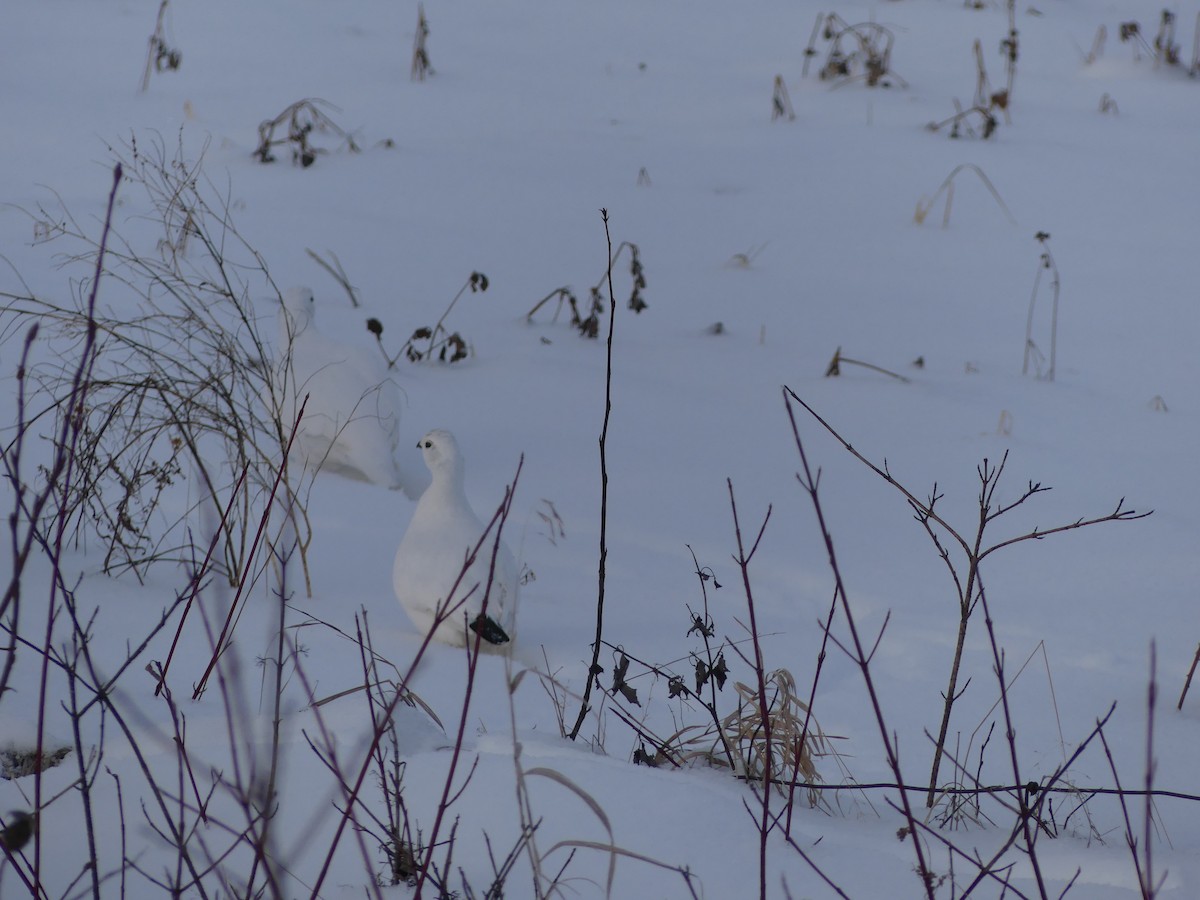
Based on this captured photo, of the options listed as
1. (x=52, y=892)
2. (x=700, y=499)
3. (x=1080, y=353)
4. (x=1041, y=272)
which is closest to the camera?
(x=52, y=892)

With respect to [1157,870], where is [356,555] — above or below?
below

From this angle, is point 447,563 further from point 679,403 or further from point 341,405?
point 679,403

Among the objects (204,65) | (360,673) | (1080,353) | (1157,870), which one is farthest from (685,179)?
(1157,870)

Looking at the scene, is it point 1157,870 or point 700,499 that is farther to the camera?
point 700,499

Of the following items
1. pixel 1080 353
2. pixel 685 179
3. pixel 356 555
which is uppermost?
pixel 685 179

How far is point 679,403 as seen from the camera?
4.25m

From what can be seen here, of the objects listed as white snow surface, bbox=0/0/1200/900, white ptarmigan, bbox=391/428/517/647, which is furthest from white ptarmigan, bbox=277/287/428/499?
white ptarmigan, bbox=391/428/517/647

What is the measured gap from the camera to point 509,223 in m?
5.70

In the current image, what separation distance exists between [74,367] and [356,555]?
0.87 m

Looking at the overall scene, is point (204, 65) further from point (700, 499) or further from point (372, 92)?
point (700, 499)

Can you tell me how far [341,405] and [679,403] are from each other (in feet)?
4.46

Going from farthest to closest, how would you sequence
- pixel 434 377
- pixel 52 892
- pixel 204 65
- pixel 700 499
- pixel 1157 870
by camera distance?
1. pixel 204 65
2. pixel 434 377
3. pixel 700 499
4. pixel 1157 870
5. pixel 52 892

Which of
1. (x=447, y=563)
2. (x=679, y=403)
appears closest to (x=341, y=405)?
(x=447, y=563)

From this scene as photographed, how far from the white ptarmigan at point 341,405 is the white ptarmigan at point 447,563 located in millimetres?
642
